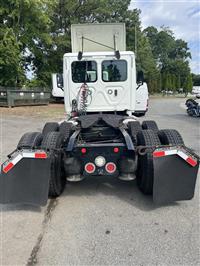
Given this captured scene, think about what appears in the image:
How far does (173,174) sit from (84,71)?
386cm

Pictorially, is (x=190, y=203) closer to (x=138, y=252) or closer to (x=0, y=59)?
(x=138, y=252)

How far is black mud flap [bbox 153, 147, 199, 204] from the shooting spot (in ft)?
11.6

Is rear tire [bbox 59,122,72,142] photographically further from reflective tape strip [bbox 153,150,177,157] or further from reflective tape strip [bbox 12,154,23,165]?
reflective tape strip [bbox 153,150,177,157]

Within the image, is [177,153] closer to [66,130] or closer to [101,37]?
[66,130]

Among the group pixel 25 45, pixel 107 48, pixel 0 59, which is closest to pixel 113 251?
pixel 107 48

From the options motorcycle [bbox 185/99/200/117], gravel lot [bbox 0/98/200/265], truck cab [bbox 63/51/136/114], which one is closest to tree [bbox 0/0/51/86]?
motorcycle [bbox 185/99/200/117]

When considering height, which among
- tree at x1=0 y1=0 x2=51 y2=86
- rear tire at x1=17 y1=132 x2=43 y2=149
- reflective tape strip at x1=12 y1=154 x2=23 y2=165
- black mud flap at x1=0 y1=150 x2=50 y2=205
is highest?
tree at x1=0 y1=0 x2=51 y2=86

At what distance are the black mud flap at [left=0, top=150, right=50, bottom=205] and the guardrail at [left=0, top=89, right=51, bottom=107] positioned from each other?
51.3 feet

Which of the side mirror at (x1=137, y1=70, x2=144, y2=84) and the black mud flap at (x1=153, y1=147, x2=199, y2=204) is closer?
the black mud flap at (x1=153, y1=147, x2=199, y2=204)

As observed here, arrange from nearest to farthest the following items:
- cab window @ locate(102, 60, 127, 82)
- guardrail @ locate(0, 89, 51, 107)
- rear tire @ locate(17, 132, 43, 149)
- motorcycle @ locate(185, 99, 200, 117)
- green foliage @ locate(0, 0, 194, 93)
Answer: rear tire @ locate(17, 132, 43, 149), cab window @ locate(102, 60, 127, 82), motorcycle @ locate(185, 99, 200, 117), guardrail @ locate(0, 89, 51, 107), green foliage @ locate(0, 0, 194, 93)

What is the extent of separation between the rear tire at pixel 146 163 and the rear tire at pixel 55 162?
1165 mm

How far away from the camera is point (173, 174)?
356cm

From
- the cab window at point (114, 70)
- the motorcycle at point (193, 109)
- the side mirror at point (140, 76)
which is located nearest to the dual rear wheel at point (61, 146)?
the cab window at point (114, 70)

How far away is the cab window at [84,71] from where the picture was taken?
21.5 feet
